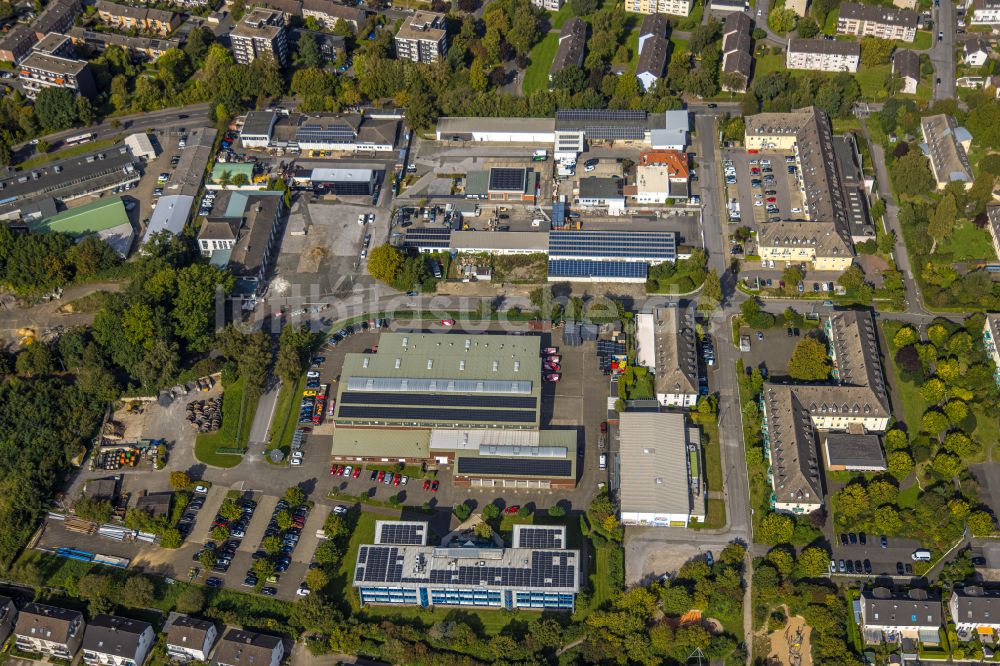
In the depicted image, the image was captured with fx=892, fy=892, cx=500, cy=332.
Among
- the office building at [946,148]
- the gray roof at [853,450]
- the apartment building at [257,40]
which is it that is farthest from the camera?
the apartment building at [257,40]

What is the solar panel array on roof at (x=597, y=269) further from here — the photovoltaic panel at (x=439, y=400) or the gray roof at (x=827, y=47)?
the gray roof at (x=827, y=47)

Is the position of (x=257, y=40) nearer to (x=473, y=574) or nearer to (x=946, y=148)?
(x=473, y=574)

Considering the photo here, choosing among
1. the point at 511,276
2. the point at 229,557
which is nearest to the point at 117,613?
the point at 229,557

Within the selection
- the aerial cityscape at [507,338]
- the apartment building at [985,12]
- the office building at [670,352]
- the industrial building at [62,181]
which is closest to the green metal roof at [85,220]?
the aerial cityscape at [507,338]

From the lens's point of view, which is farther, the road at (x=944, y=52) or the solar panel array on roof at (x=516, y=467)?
the road at (x=944, y=52)

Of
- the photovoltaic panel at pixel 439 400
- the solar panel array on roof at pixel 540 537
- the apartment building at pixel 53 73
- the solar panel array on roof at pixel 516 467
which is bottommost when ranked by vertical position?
the solar panel array on roof at pixel 540 537

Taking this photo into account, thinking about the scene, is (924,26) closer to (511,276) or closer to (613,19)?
(613,19)

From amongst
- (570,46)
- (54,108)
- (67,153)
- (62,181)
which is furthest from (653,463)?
(54,108)

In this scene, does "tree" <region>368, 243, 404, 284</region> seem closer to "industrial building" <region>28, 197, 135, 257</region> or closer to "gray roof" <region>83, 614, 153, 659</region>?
"industrial building" <region>28, 197, 135, 257</region>
